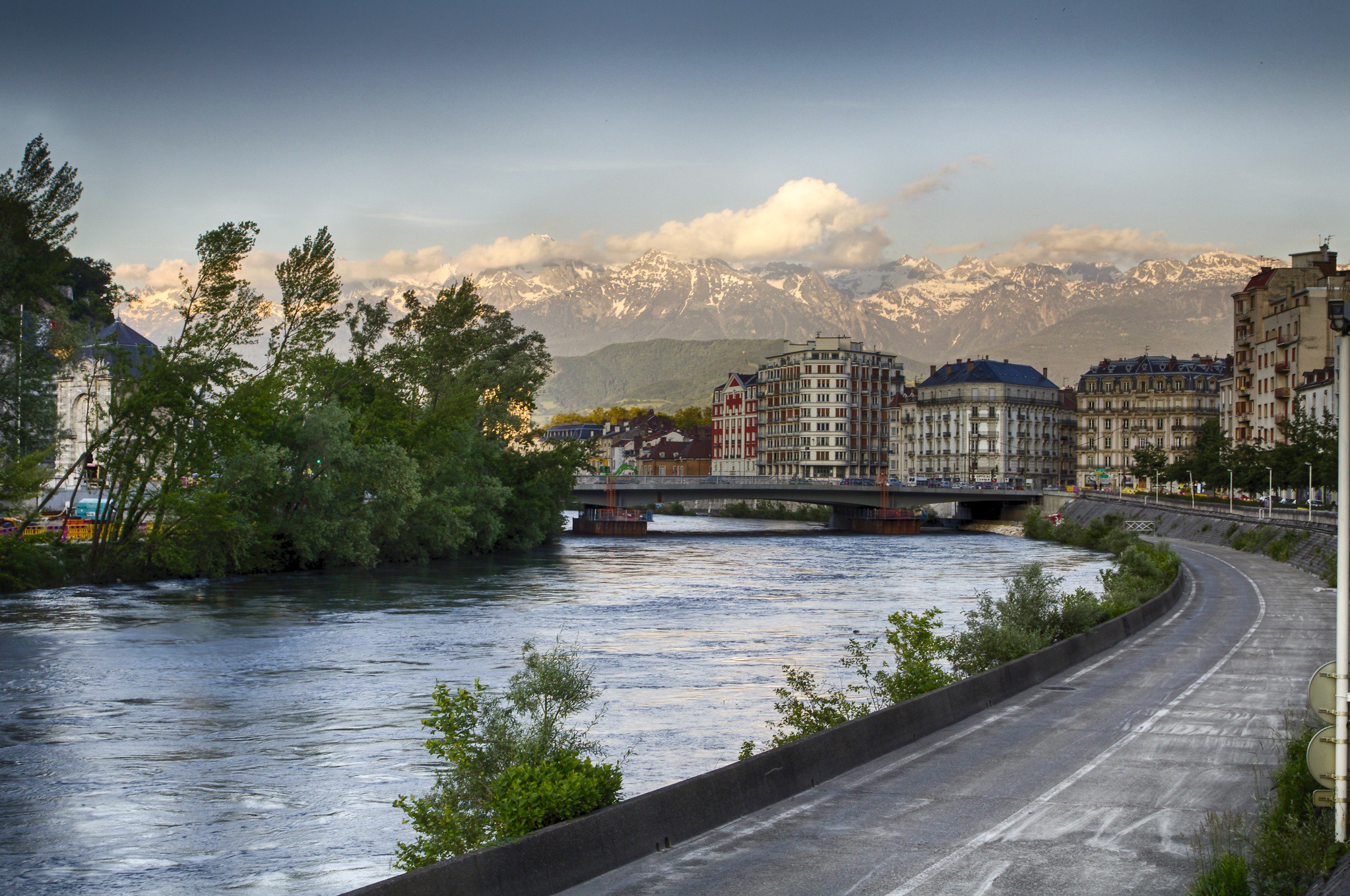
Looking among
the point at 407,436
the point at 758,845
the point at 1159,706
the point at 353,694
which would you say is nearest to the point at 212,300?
the point at 407,436

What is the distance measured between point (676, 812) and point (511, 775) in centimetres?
194

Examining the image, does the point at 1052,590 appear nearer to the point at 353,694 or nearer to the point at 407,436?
the point at 353,694

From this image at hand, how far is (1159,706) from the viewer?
23531 mm

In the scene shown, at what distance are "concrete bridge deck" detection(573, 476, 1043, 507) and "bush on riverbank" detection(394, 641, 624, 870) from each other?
10554 centimetres

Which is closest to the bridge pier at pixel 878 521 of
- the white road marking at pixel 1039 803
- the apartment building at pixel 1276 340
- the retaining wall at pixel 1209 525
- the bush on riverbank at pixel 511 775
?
the retaining wall at pixel 1209 525

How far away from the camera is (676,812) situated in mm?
13812

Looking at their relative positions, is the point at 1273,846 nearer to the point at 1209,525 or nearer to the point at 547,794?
the point at 547,794

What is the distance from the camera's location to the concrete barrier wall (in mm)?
11031

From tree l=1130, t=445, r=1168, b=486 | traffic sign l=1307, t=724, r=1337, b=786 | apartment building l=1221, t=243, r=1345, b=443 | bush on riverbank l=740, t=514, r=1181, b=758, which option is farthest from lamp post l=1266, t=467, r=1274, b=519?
traffic sign l=1307, t=724, r=1337, b=786

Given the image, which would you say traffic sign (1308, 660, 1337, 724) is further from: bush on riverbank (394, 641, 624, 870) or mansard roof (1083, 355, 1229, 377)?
mansard roof (1083, 355, 1229, 377)

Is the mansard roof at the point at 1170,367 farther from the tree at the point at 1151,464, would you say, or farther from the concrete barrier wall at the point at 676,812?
the concrete barrier wall at the point at 676,812

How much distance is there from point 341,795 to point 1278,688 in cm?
1861

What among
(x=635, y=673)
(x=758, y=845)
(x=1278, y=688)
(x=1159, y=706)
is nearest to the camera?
(x=758, y=845)

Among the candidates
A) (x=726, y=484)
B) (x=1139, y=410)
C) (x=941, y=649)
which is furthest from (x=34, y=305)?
(x=1139, y=410)
